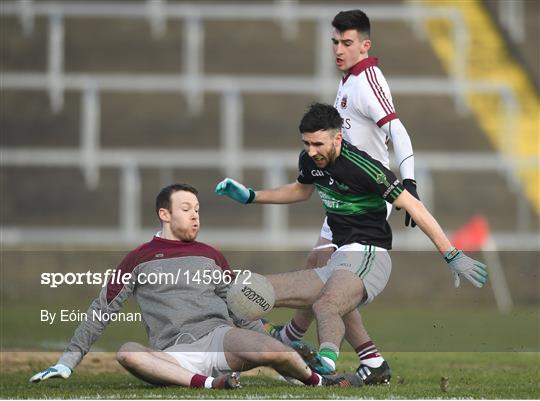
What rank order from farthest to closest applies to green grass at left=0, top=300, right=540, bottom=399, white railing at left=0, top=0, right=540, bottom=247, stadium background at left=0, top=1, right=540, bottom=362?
white railing at left=0, top=0, right=540, bottom=247 → stadium background at left=0, top=1, right=540, bottom=362 → green grass at left=0, top=300, right=540, bottom=399

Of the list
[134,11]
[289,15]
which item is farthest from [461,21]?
[134,11]

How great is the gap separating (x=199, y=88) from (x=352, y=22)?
1240cm

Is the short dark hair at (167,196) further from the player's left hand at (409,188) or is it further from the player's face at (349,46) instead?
the player's face at (349,46)

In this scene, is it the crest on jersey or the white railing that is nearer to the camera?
the crest on jersey

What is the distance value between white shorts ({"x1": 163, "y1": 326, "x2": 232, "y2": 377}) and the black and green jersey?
1036 millimetres

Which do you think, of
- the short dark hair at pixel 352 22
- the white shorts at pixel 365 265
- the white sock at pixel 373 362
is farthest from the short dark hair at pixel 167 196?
the short dark hair at pixel 352 22

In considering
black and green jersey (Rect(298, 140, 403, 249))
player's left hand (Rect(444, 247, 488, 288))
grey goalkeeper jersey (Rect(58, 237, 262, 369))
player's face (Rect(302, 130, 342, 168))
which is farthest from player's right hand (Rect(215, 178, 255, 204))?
player's left hand (Rect(444, 247, 488, 288))

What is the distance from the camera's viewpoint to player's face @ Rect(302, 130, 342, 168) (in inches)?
322

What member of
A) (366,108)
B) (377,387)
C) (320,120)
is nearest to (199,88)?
(366,108)

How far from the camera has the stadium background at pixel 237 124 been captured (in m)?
18.4

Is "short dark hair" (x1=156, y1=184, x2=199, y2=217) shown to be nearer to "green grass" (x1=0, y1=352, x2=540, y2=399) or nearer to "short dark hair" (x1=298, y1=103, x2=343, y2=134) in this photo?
"short dark hair" (x1=298, y1=103, x2=343, y2=134)

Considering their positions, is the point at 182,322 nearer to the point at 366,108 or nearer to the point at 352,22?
the point at 366,108

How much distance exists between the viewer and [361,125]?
8.99 metres

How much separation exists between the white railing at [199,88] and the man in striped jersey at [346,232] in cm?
994
